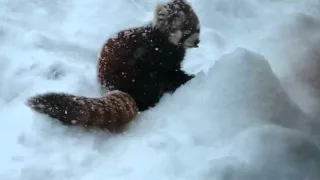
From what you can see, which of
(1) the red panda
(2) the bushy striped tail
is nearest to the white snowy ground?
(2) the bushy striped tail

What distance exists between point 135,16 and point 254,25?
87cm

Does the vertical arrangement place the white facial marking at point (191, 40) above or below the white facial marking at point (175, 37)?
above

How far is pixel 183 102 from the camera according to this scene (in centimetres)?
267

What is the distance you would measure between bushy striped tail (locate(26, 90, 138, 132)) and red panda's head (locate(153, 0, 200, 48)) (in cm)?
55

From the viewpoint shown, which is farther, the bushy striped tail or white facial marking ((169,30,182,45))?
white facial marking ((169,30,182,45))

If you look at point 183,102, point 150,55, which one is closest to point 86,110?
point 183,102

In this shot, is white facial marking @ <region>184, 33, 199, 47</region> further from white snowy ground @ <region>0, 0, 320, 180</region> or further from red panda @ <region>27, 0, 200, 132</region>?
white snowy ground @ <region>0, 0, 320, 180</region>

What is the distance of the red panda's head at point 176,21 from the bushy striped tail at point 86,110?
55cm

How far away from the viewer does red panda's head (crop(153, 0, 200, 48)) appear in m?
2.96

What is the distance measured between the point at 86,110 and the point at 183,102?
0.50 meters

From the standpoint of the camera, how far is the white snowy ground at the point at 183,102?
224 cm

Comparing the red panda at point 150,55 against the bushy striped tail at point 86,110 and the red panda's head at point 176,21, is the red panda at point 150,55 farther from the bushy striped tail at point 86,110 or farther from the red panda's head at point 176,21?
the bushy striped tail at point 86,110

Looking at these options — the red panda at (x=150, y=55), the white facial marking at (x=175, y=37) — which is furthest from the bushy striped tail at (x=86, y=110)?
the white facial marking at (x=175, y=37)

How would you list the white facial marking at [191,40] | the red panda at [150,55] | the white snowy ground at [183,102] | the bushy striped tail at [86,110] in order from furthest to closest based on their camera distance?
1. the white facial marking at [191,40]
2. the red panda at [150,55]
3. the bushy striped tail at [86,110]
4. the white snowy ground at [183,102]
